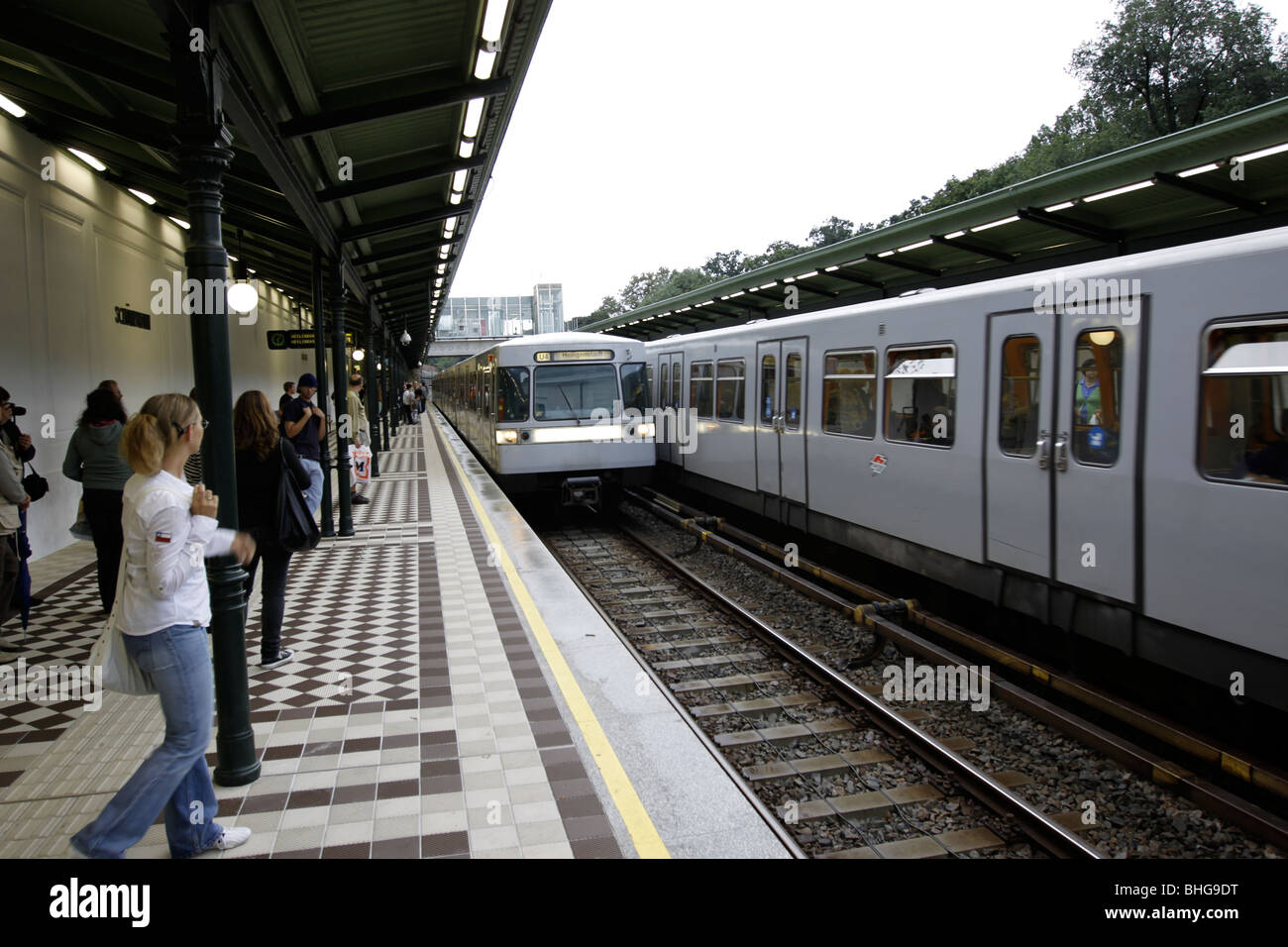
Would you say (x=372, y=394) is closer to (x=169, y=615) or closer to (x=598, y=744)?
(x=598, y=744)

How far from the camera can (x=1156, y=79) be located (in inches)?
1762

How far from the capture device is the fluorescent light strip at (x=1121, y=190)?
866 centimetres

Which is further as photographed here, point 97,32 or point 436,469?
point 436,469

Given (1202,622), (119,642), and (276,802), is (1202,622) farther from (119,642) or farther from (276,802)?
(119,642)

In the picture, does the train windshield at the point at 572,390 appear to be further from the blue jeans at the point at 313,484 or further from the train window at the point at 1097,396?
the train window at the point at 1097,396

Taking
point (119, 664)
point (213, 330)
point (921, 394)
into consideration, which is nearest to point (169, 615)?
point (119, 664)

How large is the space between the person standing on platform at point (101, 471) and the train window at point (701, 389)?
8486mm

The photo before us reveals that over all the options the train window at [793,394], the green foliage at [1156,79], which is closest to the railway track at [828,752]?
the train window at [793,394]

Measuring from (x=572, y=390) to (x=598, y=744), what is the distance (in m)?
8.88

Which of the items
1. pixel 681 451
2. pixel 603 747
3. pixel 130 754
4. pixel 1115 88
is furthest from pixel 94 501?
pixel 1115 88

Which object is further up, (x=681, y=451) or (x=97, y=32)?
(x=97, y=32)

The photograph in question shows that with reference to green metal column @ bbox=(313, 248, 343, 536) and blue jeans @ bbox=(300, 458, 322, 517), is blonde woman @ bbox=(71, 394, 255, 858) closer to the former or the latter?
blue jeans @ bbox=(300, 458, 322, 517)

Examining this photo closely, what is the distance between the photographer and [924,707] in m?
6.27

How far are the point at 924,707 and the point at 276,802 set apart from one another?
429cm
